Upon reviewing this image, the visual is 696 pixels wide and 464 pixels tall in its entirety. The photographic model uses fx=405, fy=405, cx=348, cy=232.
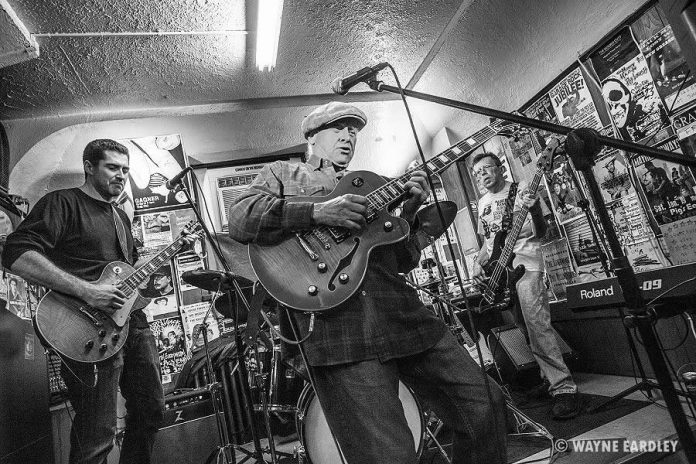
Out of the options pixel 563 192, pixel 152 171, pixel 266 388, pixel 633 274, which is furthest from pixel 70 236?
pixel 563 192

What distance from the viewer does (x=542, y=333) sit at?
3.72 m

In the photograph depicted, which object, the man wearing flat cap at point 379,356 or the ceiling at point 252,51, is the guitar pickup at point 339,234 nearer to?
the man wearing flat cap at point 379,356

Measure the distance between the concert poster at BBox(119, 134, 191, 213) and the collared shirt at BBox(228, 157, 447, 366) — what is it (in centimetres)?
396

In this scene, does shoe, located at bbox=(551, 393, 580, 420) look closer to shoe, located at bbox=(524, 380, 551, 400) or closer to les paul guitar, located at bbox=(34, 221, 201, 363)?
shoe, located at bbox=(524, 380, 551, 400)

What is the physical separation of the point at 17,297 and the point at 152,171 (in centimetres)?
249

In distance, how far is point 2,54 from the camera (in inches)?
138

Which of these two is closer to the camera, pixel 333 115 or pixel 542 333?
pixel 333 115

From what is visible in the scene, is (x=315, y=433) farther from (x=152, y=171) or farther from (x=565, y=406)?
(x=152, y=171)

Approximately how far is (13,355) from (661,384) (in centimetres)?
396

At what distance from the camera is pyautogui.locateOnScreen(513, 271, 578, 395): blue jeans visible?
11.5ft

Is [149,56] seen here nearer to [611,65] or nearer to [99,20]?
[99,20]

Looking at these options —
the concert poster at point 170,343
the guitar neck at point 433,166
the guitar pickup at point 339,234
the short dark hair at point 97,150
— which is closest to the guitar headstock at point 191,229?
the short dark hair at point 97,150

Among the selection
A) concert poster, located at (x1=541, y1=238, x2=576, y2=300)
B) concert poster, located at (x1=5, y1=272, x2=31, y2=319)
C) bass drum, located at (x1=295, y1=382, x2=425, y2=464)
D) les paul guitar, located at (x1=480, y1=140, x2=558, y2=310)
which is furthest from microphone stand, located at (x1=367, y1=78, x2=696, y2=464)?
concert poster, located at (x1=5, y1=272, x2=31, y2=319)

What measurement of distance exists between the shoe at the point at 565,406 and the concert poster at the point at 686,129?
2.10m
